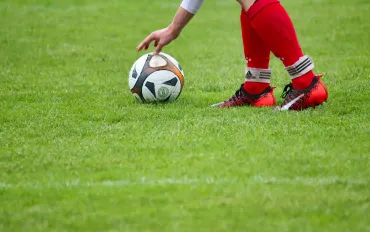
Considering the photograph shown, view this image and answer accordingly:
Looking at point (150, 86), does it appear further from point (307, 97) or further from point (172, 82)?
point (307, 97)

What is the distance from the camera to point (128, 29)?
11.6 meters

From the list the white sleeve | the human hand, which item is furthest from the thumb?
the white sleeve

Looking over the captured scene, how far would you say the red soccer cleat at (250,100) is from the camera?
5852 mm

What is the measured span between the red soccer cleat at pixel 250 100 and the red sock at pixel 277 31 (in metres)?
0.48

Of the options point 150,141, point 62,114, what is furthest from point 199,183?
point 62,114

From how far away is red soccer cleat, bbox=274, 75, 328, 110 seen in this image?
538 centimetres

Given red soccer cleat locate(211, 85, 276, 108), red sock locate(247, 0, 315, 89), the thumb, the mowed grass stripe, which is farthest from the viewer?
red soccer cleat locate(211, 85, 276, 108)

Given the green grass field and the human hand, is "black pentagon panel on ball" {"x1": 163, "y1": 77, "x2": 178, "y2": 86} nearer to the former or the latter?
the green grass field

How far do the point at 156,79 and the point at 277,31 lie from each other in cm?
110

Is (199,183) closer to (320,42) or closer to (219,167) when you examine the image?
(219,167)

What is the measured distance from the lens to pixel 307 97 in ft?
17.7

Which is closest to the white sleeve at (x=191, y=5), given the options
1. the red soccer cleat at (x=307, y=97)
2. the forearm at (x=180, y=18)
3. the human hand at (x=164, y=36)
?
the forearm at (x=180, y=18)

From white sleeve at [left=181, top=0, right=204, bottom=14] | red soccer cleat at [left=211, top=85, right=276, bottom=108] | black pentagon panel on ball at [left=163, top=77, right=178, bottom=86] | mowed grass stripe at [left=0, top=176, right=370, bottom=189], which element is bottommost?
red soccer cleat at [left=211, top=85, right=276, bottom=108]

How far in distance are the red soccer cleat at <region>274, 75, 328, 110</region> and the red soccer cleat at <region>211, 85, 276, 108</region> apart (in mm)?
349
